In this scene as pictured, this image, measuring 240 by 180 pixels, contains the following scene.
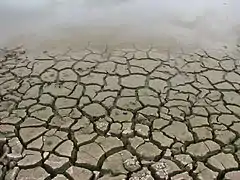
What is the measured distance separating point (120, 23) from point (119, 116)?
1.78 metres

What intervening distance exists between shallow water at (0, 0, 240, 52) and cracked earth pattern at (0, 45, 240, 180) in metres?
0.34

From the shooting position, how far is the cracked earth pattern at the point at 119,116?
6.94 feet

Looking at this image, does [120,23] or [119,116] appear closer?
[119,116]

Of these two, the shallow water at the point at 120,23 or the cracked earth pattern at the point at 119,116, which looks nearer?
the cracked earth pattern at the point at 119,116

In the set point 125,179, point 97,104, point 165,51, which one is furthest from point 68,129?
point 165,51

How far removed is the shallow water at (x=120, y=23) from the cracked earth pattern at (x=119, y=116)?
339mm

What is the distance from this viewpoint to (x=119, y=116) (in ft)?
8.25

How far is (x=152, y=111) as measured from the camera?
257 centimetres

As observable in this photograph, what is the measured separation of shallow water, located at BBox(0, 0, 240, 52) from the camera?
12.1ft

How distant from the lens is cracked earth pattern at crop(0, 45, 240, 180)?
212cm

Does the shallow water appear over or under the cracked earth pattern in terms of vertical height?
over

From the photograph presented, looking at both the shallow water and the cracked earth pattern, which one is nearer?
the cracked earth pattern

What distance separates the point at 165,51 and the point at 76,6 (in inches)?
63.3

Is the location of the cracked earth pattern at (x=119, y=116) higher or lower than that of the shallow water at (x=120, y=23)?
lower
